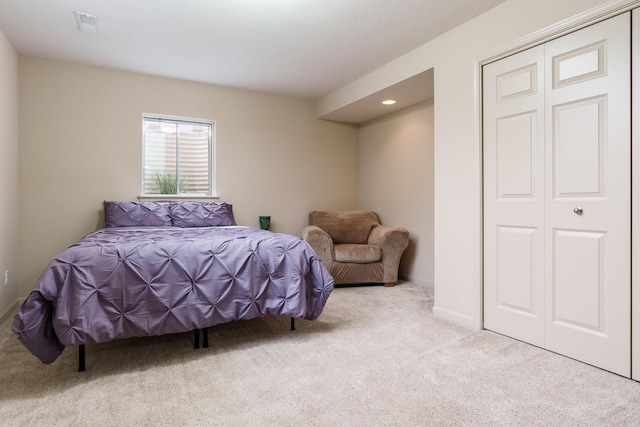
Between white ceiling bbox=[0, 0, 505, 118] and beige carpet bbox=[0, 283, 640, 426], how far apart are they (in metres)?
2.32

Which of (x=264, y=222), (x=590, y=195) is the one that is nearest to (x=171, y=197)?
(x=264, y=222)

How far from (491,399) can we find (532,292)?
977 millimetres

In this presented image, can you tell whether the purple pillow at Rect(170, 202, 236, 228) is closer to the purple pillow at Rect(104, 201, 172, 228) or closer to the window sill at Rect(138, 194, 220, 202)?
the purple pillow at Rect(104, 201, 172, 228)

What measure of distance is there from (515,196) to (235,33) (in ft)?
8.21

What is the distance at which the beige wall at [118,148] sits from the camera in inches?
143

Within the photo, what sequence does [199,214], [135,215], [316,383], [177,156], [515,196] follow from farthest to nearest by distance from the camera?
[177,156]
[199,214]
[135,215]
[515,196]
[316,383]

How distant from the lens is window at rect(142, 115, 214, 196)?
4207mm

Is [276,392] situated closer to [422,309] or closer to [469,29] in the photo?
[422,309]

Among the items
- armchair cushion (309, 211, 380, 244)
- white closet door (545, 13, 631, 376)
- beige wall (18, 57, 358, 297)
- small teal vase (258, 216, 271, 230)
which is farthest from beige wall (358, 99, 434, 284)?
white closet door (545, 13, 631, 376)

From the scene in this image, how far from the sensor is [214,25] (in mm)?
2941

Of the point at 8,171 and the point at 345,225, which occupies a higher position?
the point at 8,171

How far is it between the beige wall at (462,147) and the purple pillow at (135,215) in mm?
2654

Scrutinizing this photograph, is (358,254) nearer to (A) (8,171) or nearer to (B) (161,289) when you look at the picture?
(B) (161,289)

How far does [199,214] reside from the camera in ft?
12.9
